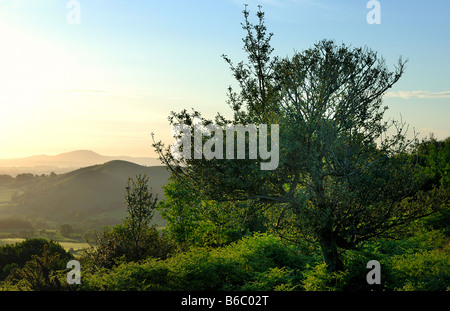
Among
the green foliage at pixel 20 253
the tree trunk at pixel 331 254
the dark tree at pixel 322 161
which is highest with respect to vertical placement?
the dark tree at pixel 322 161

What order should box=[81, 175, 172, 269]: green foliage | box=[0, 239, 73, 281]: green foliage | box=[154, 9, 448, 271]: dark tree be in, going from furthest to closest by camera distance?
box=[0, 239, 73, 281]: green foliage < box=[81, 175, 172, 269]: green foliage < box=[154, 9, 448, 271]: dark tree

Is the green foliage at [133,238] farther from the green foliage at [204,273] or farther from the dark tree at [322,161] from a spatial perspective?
the dark tree at [322,161]

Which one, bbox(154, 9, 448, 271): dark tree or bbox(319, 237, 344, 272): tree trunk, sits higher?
bbox(154, 9, 448, 271): dark tree

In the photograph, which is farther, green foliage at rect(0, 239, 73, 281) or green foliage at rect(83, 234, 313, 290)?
green foliage at rect(0, 239, 73, 281)

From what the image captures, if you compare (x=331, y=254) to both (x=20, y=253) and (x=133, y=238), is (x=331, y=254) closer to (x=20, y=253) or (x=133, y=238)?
(x=133, y=238)

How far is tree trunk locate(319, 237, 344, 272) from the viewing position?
15.4m

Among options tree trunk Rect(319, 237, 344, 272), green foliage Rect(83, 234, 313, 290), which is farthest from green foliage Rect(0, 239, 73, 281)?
tree trunk Rect(319, 237, 344, 272)

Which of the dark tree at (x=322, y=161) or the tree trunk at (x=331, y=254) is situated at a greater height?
the dark tree at (x=322, y=161)

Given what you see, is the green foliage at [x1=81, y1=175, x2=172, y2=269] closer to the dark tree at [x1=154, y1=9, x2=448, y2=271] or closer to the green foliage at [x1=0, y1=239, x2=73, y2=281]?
the dark tree at [x1=154, y1=9, x2=448, y2=271]

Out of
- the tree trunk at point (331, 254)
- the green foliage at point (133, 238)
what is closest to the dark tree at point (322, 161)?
the tree trunk at point (331, 254)

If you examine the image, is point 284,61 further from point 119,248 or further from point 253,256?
point 119,248

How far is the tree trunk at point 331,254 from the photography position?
1545cm

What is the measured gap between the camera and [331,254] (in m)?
16.1

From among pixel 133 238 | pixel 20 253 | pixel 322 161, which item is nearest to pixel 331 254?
pixel 322 161
